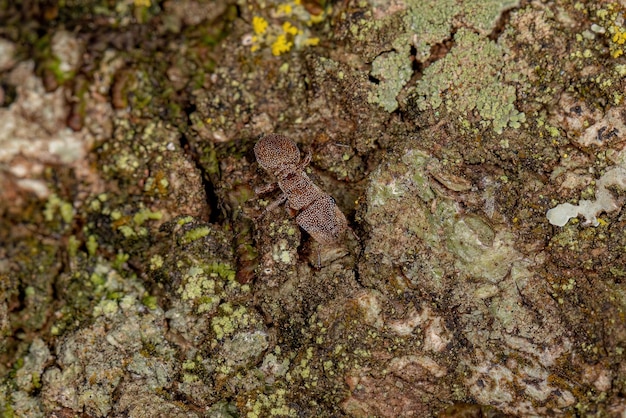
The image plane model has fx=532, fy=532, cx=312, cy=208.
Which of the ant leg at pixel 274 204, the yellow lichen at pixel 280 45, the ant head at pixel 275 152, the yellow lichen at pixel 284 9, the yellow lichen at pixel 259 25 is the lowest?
the ant leg at pixel 274 204

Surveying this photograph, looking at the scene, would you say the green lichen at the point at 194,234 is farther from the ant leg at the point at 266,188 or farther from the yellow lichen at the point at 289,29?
the yellow lichen at the point at 289,29

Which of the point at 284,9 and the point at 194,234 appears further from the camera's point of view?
the point at 284,9

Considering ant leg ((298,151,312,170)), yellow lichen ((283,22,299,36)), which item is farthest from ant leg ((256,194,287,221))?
yellow lichen ((283,22,299,36))

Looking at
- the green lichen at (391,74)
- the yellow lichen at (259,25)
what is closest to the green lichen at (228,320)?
the green lichen at (391,74)

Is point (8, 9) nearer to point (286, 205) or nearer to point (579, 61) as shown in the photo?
point (286, 205)

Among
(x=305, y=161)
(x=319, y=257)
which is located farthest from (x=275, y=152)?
(x=319, y=257)

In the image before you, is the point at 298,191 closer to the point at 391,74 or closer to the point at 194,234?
the point at 194,234
